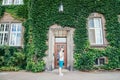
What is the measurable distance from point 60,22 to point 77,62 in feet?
12.3

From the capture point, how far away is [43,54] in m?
14.2

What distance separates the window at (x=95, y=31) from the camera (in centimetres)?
1493

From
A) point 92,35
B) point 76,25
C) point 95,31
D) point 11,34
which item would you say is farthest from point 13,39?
point 95,31

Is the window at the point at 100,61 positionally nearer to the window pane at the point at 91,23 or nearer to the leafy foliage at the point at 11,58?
the window pane at the point at 91,23

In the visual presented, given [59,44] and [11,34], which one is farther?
[11,34]

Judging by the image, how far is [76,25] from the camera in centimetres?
1460

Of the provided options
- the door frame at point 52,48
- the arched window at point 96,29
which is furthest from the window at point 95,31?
the door frame at point 52,48

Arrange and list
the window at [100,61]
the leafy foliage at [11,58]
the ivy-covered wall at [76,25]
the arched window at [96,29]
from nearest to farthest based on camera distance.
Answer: the ivy-covered wall at [76,25], the leafy foliage at [11,58], the window at [100,61], the arched window at [96,29]

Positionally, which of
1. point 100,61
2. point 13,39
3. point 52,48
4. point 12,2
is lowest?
point 100,61

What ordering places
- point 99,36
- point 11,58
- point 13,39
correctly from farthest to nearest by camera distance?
point 13,39 < point 99,36 < point 11,58

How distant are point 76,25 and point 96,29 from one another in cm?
195

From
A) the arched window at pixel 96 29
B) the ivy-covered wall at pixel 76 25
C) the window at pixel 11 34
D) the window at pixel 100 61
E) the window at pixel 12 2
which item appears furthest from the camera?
the window at pixel 12 2

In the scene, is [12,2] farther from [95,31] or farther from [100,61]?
[100,61]

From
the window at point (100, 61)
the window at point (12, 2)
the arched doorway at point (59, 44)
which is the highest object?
the window at point (12, 2)
